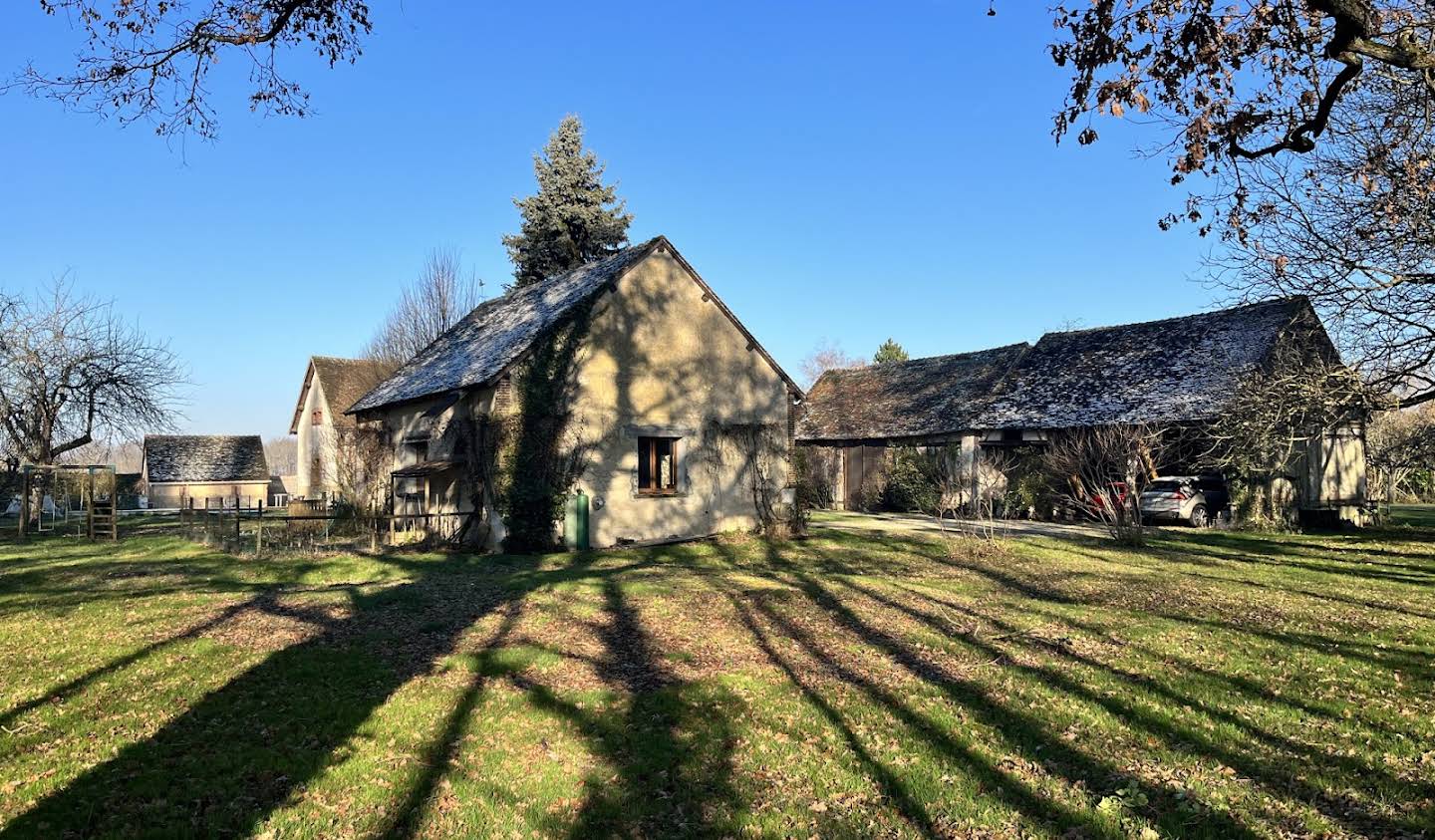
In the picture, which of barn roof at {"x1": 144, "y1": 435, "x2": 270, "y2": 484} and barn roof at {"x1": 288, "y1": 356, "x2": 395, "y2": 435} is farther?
barn roof at {"x1": 144, "y1": 435, "x2": 270, "y2": 484}

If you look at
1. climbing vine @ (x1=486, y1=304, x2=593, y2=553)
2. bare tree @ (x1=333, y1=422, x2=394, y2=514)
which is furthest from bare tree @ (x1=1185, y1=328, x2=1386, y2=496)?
bare tree @ (x1=333, y1=422, x2=394, y2=514)

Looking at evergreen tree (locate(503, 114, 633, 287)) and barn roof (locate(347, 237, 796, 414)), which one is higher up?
evergreen tree (locate(503, 114, 633, 287))

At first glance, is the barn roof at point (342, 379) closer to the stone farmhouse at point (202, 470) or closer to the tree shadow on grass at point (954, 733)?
the stone farmhouse at point (202, 470)

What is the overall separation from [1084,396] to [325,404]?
118 ft

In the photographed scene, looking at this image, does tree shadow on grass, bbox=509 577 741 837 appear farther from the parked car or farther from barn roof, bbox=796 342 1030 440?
barn roof, bbox=796 342 1030 440

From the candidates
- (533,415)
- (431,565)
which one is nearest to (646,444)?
(533,415)

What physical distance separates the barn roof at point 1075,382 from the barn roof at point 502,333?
9984 millimetres

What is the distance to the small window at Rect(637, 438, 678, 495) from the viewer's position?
67.1ft

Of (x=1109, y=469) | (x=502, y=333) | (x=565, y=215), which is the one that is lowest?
(x=1109, y=469)

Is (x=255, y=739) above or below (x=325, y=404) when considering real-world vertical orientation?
below

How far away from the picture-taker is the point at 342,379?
42.5 m

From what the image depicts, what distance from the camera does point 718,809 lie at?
197 inches

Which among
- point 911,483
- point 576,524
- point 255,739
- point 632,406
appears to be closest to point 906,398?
point 911,483

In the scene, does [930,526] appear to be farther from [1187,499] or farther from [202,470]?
[202,470]
